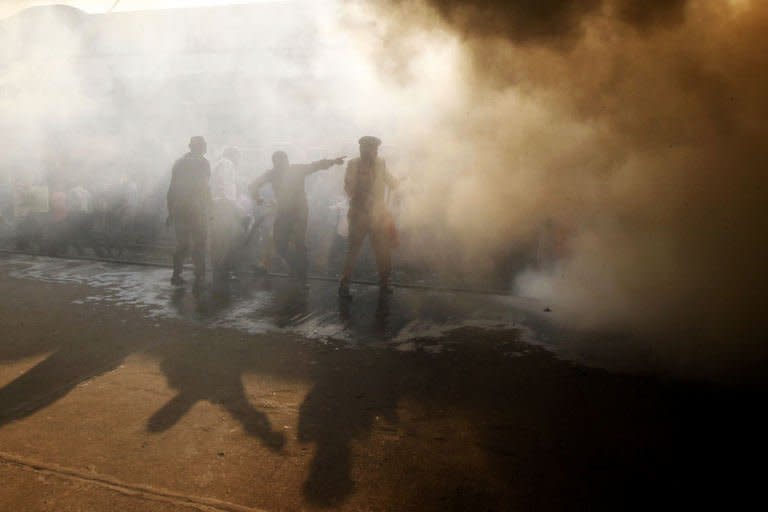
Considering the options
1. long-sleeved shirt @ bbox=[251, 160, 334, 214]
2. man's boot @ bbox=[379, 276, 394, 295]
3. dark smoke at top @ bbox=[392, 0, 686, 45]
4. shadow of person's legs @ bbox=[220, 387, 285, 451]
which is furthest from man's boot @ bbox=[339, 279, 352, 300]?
dark smoke at top @ bbox=[392, 0, 686, 45]

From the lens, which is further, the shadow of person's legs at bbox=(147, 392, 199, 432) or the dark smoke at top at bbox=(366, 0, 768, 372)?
the dark smoke at top at bbox=(366, 0, 768, 372)

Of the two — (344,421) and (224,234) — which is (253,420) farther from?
(224,234)

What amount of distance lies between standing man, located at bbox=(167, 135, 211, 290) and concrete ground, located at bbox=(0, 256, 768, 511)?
1.49 metres

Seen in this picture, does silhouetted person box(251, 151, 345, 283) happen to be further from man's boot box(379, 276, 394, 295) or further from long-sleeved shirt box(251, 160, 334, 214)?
man's boot box(379, 276, 394, 295)

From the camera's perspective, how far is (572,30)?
5004 millimetres

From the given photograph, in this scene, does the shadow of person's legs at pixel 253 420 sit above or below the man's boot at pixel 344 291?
below

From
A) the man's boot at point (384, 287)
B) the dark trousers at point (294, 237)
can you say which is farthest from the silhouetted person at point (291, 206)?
the man's boot at point (384, 287)

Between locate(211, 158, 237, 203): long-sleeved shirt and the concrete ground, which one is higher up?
locate(211, 158, 237, 203): long-sleeved shirt

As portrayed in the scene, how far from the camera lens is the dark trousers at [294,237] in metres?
6.75

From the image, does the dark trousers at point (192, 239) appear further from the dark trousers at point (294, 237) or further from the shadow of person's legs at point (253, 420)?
the shadow of person's legs at point (253, 420)

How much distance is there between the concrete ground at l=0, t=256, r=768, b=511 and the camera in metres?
2.49

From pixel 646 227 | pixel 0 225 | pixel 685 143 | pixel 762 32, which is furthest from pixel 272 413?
pixel 0 225

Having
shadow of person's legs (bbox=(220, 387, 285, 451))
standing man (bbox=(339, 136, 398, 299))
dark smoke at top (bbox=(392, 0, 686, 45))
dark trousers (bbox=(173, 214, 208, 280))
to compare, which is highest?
dark smoke at top (bbox=(392, 0, 686, 45))

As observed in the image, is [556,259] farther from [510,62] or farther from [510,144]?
[510,62]
